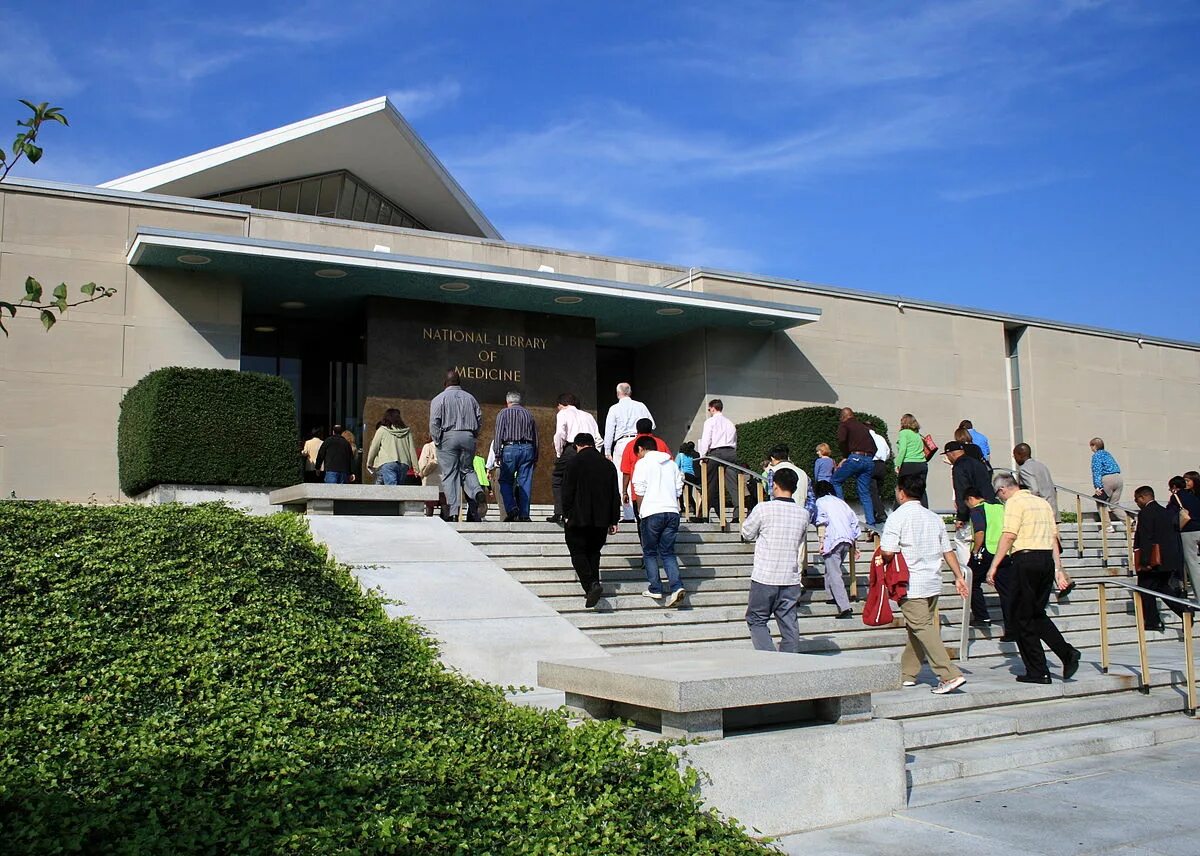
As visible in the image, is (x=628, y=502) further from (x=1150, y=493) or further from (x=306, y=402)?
(x=306, y=402)

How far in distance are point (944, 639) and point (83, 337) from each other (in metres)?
11.7

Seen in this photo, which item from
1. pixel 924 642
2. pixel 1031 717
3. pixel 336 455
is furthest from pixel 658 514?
pixel 336 455

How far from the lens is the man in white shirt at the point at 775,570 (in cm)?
813

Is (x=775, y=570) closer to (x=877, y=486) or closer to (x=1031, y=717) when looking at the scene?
(x=1031, y=717)

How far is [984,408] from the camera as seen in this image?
71.4ft

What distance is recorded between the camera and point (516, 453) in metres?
11.9

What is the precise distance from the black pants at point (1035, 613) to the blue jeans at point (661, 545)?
9.58 ft

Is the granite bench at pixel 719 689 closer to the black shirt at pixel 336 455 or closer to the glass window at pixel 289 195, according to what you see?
the black shirt at pixel 336 455

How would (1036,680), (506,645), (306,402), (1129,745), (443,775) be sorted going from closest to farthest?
(443,775), (1129,745), (506,645), (1036,680), (306,402)

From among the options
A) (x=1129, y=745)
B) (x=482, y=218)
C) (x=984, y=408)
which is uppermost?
(x=482, y=218)

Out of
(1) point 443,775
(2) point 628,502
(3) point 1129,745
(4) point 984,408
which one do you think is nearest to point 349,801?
(1) point 443,775

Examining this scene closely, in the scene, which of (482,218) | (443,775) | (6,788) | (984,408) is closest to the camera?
(6,788)

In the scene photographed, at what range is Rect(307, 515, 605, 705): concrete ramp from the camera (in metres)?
7.61

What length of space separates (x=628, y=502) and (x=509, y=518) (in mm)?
1660
